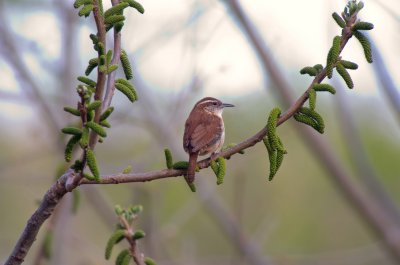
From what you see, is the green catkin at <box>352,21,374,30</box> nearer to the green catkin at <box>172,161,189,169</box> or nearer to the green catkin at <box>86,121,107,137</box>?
the green catkin at <box>172,161,189,169</box>

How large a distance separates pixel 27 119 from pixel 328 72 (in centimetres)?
526

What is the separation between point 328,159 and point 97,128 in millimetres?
3648

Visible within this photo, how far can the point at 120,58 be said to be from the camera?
94.9 inches

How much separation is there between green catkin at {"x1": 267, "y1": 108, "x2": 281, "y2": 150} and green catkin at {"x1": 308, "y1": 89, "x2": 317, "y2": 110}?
4.1 inches

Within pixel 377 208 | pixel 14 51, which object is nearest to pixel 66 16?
pixel 14 51

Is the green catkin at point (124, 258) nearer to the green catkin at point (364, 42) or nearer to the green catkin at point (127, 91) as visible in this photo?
the green catkin at point (127, 91)

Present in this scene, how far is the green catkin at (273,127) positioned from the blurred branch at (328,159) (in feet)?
9.63

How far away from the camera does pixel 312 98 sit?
230 centimetres

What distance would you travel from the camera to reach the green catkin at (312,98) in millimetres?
2297

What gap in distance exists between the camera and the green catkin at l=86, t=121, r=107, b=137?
210cm

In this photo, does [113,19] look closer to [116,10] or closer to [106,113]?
[116,10]

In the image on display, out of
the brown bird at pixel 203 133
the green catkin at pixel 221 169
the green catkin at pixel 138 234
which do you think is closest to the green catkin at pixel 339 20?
the green catkin at pixel 221 169

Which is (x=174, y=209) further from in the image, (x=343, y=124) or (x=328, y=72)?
(x=328, y=72)

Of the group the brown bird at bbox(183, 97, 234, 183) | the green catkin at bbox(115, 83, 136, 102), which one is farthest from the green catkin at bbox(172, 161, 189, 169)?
the brown bird at bbox(183, 97, 234, 183)
